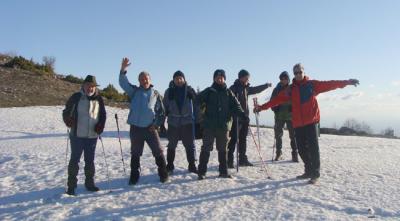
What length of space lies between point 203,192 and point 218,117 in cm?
163

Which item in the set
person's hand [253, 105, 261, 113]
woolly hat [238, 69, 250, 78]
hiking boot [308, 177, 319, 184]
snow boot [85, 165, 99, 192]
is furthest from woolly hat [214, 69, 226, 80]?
snow boot [85, 165, 99, 192]

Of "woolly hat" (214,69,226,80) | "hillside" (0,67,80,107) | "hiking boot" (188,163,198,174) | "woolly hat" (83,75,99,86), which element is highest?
"hillside" (0,67,80,107)

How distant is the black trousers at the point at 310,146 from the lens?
8.93 m

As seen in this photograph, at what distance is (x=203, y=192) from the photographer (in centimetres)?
826

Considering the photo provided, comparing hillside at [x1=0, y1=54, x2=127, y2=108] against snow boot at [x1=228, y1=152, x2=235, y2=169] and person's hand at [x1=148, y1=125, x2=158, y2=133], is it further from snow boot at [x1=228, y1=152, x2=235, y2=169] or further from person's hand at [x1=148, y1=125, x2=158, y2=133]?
person's hand at [x1=148, y1=125, x2=158, y2=133]

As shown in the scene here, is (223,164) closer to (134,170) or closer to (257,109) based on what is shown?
(257,109)

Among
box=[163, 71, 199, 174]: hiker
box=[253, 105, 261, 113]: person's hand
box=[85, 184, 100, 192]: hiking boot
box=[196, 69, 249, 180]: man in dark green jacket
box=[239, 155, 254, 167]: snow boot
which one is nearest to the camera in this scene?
box=[85, 184, 100, 192]: hiking boot

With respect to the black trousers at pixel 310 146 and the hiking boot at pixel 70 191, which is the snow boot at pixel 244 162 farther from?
the hiking boot at pixel 70 191

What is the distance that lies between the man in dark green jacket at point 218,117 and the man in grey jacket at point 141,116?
36.5 inches

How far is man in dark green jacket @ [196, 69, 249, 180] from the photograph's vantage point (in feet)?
29.9

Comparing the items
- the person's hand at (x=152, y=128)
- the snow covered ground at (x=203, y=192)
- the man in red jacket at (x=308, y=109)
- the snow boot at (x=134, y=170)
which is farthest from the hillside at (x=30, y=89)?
the man in red jacket at (x=308, y=109)

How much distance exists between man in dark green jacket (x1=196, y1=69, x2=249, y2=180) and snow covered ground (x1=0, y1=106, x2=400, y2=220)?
0.44 metres

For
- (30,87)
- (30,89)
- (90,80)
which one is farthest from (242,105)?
(30,87)

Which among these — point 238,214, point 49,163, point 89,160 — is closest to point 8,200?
point 89,160
